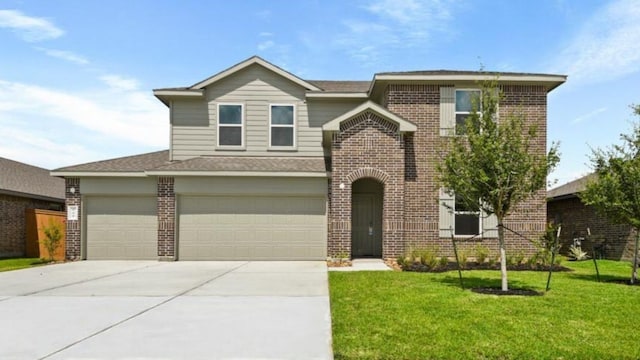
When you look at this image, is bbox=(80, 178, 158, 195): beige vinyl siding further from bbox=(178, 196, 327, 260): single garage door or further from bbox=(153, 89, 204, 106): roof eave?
bbox=(153, 89, 204, 106): roof eave

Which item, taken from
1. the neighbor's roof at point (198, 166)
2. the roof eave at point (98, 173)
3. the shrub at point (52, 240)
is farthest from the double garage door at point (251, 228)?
the shrub at point (52, 240)

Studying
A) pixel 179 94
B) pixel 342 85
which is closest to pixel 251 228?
pixel 179 94

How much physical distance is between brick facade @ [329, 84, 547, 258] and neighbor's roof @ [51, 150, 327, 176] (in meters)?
1.57

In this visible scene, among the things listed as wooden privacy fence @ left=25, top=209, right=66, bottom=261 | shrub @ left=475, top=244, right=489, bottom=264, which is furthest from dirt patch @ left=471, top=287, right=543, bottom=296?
wooden privacy fence @ left=25, top=209, right=66, bottom=261

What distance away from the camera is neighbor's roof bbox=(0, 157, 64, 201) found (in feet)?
75.4

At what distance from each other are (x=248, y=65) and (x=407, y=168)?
721cm

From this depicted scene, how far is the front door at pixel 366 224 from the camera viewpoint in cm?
1952

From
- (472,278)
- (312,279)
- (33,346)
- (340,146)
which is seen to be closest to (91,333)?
(33,346)

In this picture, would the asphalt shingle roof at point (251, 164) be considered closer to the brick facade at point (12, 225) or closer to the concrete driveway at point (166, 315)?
the concrete driveway at point (166, 315)

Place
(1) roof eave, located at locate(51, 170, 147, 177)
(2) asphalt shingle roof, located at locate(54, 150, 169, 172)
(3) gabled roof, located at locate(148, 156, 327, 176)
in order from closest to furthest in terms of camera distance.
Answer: (3) gabled roof, located at locate(148, 156, 327, 176), (1) roof eave, located at locate(51, 170, 147, 177), (2) asphalt shingle roof, located at locate(54, 150, 169, 172)

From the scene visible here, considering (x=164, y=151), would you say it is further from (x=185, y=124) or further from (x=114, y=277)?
(x=114, y=277)

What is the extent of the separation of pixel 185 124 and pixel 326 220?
658 centimetres

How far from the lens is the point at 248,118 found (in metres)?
20.2

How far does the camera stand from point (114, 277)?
45.4 feet
